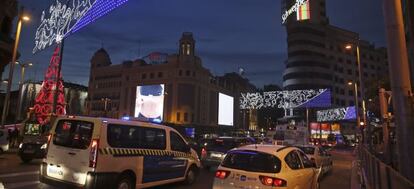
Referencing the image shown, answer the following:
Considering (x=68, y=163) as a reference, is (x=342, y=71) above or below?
above

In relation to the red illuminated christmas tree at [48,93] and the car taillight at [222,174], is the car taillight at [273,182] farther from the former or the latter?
the red illuminated christmas tree at [48,93]

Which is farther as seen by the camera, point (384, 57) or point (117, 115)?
point (384, 57)

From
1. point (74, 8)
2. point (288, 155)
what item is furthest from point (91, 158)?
point (74, 8)

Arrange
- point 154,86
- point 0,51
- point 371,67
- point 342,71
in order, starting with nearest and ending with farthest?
point 0,51 → point 154,86 → point 342,71 → point 371,67

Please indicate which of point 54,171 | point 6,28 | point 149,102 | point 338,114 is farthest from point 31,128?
point 149,102

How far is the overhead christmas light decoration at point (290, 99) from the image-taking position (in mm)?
51375

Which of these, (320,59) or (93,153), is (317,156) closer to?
(93,153)

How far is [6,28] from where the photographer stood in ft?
95.5

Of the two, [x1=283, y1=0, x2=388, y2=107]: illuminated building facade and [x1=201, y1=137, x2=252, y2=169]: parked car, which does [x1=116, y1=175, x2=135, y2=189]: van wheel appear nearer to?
[x1=201, y1=137, x2=252, y2=169]: parked car

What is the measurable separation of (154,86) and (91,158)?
267 feet

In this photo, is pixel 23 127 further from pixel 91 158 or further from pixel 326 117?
pixel 326 117

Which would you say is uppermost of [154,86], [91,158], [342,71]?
[342,71]

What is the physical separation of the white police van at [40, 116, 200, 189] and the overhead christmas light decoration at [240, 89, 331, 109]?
4417 cm

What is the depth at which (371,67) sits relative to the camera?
116 meters
